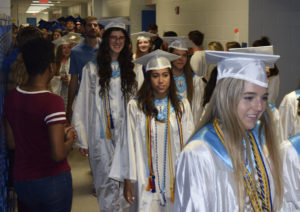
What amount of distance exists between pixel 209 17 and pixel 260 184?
769 cm

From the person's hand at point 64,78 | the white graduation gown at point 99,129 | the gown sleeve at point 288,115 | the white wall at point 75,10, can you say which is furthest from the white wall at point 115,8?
the gown sleeve at point 288,115

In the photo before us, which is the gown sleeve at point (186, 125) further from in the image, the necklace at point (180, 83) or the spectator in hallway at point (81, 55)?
the spectator in hallway at point (81, 55)

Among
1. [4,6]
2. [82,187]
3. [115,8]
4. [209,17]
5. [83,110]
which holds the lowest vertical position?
A: [82,187]

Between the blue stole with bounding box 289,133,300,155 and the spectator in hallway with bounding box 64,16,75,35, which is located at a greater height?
the spectator in hallway with bounding box 64,16,75,35

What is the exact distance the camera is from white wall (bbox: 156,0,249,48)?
830cm

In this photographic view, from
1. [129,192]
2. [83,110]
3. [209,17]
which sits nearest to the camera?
[129,192]

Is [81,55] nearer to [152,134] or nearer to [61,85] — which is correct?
[61,85]

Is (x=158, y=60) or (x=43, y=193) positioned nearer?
(x=43, y=193)

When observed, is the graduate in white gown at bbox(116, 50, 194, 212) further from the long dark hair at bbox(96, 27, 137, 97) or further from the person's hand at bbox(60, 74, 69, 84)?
the person's hand at bbox(60, 74, 69, 84)

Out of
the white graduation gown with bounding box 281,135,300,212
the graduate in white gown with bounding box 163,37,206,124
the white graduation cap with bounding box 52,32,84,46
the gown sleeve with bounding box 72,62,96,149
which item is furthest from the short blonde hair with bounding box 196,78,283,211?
the white graduation cap with bounding box 52,32,84,46

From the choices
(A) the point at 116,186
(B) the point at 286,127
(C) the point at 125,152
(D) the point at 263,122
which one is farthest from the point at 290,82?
(D) the point at 263,122

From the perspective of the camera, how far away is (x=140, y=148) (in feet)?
12.8

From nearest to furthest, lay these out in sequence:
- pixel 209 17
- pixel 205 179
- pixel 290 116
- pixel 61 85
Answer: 1. pixel 205 179
2. pixel 290 116
3. pixel 61 85
4. pixel 209 17

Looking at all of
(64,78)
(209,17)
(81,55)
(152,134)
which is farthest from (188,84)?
(209,17)
